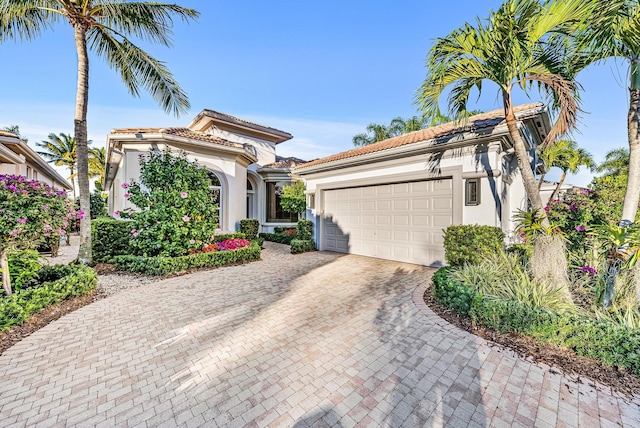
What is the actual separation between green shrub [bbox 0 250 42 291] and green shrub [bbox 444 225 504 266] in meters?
8.85

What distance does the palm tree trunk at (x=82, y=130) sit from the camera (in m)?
7.79

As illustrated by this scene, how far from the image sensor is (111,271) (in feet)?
25.5

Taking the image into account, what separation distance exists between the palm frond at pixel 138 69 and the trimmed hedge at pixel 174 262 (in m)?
6.43

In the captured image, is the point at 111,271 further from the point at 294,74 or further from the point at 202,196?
the point at 294,74

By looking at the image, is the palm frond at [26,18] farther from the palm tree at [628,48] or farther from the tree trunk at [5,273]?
the palm tree at [628,48]

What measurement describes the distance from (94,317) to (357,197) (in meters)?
8.34

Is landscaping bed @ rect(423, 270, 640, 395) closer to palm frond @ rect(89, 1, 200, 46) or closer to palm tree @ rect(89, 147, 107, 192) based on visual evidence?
palm frond @ rect(89, 1, 200, 46)

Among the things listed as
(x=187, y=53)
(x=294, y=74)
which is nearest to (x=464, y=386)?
(x=187, y=53)

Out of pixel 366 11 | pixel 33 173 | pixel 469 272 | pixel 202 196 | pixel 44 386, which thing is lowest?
pixel 44 386

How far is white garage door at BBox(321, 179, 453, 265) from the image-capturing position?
25.9ft

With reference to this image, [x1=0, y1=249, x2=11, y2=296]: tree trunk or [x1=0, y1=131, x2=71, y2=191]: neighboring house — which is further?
[x1=0, y1=131, x2=71, y2=191]: neighboring house

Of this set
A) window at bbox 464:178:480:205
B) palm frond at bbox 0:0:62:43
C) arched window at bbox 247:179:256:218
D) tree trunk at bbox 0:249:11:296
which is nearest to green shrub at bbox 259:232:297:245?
arched window at bbox 247:179:256:218

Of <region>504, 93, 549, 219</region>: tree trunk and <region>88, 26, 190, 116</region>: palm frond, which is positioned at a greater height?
<region>88, 26, 190, 116</region>: palm frond

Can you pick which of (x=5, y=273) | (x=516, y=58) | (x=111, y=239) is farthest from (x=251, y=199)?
(x=516, y=58)
